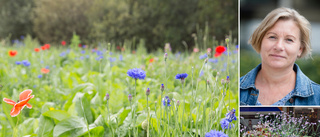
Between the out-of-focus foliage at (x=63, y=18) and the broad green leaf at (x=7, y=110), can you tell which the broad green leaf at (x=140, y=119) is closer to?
the broad green leaf at (x=7, y=110)

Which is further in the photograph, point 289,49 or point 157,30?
point 157,30

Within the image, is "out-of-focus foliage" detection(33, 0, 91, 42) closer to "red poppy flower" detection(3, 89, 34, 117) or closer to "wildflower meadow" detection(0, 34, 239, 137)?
Answer: "wildflower meadow" detection(0, 34, 239, 137)

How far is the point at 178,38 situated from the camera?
31.0ft

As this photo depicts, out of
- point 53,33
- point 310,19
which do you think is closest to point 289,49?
point 310,19

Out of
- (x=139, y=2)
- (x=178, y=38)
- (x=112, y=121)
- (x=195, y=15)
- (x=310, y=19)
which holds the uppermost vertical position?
(x=139, y=2)

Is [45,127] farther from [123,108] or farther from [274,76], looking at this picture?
[274,76]

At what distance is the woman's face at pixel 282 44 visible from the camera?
1.01m

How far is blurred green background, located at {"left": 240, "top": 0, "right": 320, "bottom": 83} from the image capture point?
3.34 feet

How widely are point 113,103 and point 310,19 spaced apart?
3.69ft

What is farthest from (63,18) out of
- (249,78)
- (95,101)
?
(249,78)

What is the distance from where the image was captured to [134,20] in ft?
34.2

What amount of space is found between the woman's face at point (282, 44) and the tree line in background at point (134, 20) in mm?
7224

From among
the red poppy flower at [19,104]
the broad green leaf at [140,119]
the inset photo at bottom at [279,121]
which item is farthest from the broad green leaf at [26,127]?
the inset photo at bottom at [279,121]

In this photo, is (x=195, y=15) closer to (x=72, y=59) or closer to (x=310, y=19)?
(x=72, y=59)
